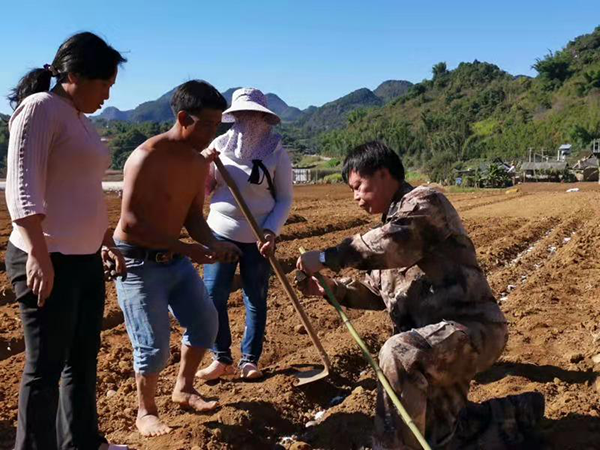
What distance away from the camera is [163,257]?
3035 millimetres

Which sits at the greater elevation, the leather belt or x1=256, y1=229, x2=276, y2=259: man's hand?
the leather belt

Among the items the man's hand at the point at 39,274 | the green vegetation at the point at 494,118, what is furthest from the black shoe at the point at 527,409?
the green vegetation at the point at 494,118

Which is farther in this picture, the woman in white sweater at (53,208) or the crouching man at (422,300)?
Result: the crouching man at (422,300)

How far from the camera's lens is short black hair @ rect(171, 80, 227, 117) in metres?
3.04

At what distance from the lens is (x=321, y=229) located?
12.4m

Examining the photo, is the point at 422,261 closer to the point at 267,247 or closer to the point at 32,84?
the point at 267,247

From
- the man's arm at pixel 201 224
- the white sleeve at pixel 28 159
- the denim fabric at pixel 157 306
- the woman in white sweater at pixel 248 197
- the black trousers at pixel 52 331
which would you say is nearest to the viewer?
the white sleeve at pixel 28 159

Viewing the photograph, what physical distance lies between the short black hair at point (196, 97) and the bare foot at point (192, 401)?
1455mm

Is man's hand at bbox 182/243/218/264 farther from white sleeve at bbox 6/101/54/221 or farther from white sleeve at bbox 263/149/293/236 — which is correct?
white sleeve at bbox 6/101/54/221

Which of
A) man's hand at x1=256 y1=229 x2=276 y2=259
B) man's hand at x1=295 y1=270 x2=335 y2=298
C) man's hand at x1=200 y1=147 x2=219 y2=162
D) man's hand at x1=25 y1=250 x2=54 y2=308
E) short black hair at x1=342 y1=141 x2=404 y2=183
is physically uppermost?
man's hand at x1=200 y1=147 x2=219 y2=162

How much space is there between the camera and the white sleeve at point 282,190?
3.78 metres

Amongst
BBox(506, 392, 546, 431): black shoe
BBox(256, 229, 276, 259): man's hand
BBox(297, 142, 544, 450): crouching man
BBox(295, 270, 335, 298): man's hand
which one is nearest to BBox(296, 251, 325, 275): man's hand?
BBox(297, 142, 544, 450): crouching man

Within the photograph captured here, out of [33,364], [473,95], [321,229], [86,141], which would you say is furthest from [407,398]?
[473,95]

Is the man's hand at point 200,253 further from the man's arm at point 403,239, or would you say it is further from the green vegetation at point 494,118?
the green vegetation at point 494,118
